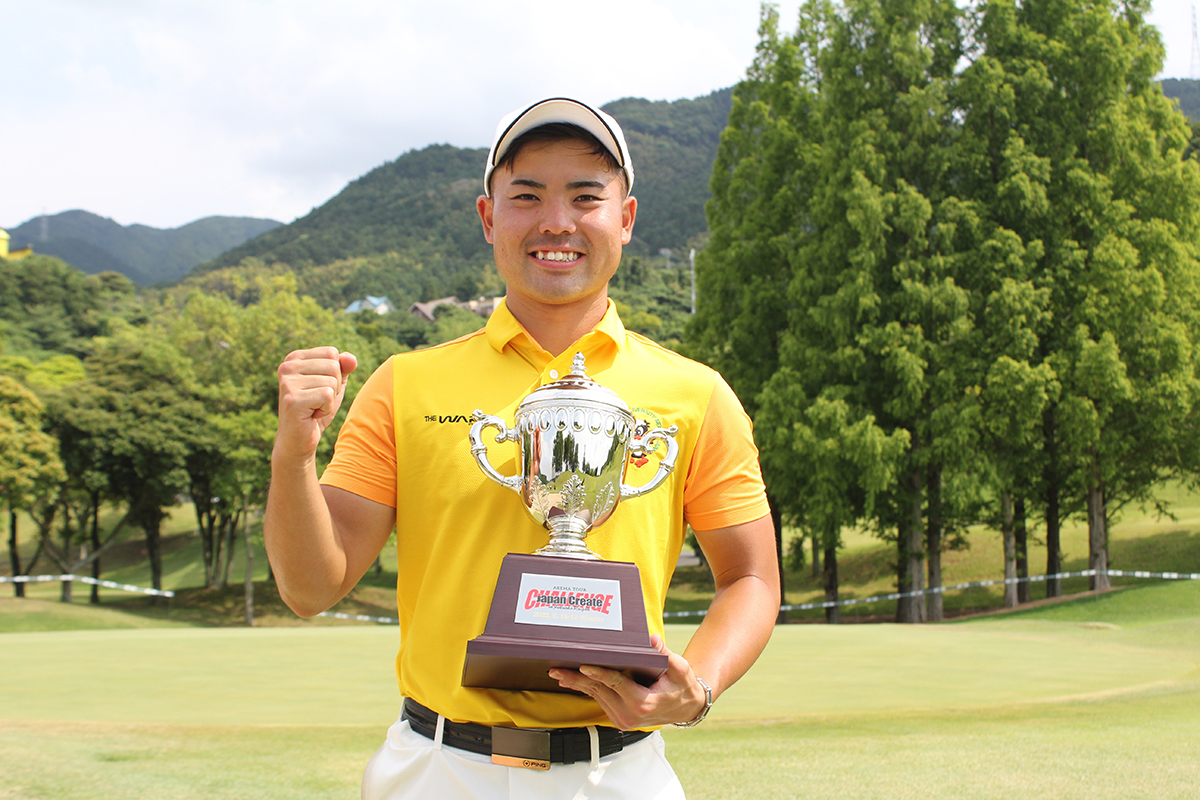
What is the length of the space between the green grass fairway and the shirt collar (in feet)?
13.3

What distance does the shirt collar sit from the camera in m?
2.21

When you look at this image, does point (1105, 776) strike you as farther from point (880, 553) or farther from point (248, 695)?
point (880, 553)

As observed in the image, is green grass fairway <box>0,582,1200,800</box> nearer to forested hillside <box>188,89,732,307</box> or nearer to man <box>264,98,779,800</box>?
man <box>264,98,779,800</box>

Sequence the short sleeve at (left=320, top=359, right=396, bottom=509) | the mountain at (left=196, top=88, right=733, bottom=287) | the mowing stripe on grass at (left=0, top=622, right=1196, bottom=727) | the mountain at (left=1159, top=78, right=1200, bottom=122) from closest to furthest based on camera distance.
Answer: the short sleeve at (left=320, top=359, right=396, bottom=509) < the mowing stripe on grass at (left=0, top=622, right=1196, bottom=727) < the mountain at (left=1159, top=78, right=1200, bottom=122) < the mountain at (left=196, top=88, right=733, bottom=287)

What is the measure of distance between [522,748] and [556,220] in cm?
111

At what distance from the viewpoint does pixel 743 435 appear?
226cm

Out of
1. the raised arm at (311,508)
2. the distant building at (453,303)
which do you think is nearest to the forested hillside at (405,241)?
the distant building at (453,303)

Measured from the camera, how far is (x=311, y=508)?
6.17 feet

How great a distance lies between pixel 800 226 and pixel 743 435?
23462mm

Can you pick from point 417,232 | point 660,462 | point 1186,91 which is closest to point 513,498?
point 660,462

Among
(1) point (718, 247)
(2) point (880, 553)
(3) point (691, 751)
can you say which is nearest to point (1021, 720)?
(3) point (691, 751)

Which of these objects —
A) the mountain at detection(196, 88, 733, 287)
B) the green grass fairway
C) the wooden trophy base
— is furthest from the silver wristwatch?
the mountain at detection(196, 88, 733, 287)

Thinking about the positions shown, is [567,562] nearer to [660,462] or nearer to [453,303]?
[660,462]

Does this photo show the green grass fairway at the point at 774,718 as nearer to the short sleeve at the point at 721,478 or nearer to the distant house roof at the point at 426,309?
the short sleeve at the point at 721,478
